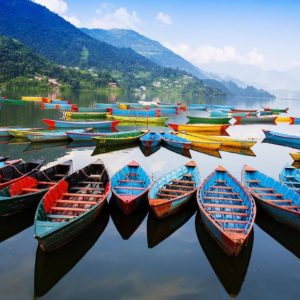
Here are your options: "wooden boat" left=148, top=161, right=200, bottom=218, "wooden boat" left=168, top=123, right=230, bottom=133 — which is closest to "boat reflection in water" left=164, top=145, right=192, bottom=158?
"wooden boat" left=168, top=123, right=230, bottom=133

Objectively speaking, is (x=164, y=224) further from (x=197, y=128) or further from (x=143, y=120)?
(x=143, y=120)

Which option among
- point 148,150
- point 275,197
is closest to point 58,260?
point 275,197

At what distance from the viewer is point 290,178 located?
2066 cm

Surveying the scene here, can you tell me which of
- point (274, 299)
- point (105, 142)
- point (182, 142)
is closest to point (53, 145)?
point (105, 142)

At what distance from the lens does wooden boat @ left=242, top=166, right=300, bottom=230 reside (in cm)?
1452

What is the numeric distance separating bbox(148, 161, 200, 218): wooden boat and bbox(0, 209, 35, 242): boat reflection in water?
232 inches

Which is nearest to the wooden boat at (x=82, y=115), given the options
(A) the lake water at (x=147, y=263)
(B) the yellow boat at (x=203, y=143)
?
(B) the yellow boat at (x=203, y=143)

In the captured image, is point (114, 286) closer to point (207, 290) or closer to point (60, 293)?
point (60, 293)

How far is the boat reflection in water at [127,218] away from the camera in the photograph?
14.3 metres

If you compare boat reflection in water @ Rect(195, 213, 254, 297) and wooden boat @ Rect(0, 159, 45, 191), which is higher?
wooden boat @ Rect(0, 159, 45, 191)

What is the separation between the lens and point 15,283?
405 inches

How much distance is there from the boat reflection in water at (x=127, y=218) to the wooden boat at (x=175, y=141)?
15.2 meters

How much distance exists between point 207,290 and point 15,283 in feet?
21.5

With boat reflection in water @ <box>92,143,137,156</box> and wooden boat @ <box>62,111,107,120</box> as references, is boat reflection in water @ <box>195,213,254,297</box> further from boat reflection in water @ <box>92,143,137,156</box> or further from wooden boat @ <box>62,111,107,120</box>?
wooden boat @ <box>62,111,107,120</box>
